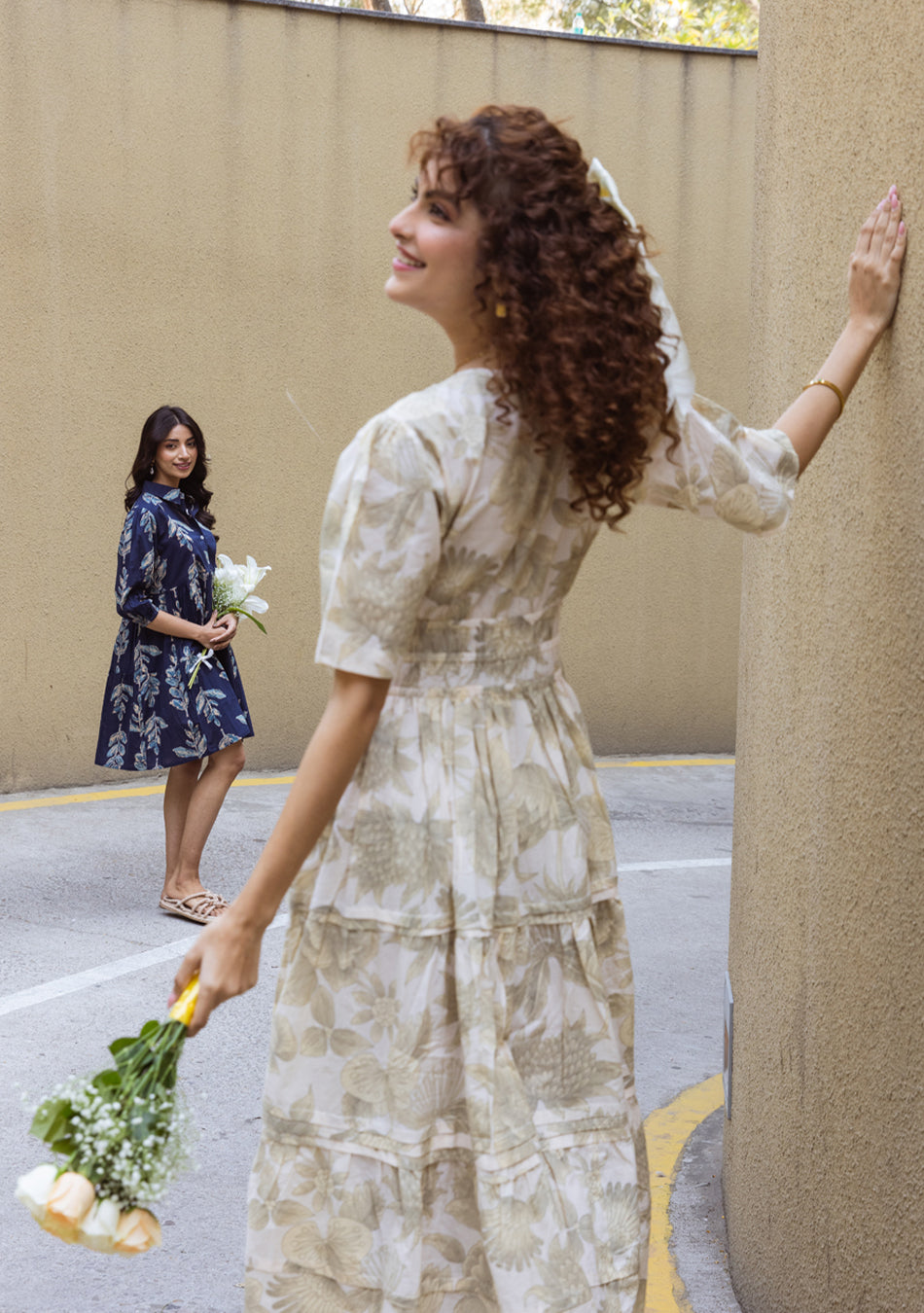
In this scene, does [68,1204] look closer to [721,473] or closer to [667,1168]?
[721,473]

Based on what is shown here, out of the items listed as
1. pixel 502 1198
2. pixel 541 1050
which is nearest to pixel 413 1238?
pixel 502 1198

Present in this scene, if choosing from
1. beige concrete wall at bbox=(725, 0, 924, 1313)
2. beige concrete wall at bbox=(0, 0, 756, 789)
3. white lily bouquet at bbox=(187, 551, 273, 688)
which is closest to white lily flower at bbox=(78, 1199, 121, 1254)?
beige concrete wall at bbox=(725, 0, 924, 1313)

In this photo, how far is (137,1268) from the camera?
10.3 feet

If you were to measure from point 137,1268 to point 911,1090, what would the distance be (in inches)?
72.4

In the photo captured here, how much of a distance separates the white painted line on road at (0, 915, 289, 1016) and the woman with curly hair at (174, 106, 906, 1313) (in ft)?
8.59

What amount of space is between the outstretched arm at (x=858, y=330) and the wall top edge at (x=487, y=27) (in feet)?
20.9

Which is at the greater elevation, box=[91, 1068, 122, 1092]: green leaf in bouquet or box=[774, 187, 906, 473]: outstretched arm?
box=[774, 187, 906, 473]: outstretched arm

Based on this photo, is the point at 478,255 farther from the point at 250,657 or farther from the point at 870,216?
the point at 250,657

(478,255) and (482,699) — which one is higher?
(478,255)

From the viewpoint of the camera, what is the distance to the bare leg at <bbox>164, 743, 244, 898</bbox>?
5621 mm

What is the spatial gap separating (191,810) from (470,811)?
3.93 meters

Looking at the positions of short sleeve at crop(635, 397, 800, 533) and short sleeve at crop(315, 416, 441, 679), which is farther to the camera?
short sleeve at crop(635, 397, 800, 533)

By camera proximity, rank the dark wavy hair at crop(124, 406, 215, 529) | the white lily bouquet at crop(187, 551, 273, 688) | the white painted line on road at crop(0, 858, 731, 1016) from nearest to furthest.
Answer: the white painted line on road at crop(0, 858, 731, 1016), the dark wavy hair at crop(124, 406, 215, 529), the white lily bouquet at crop(187, 551, 273, 688)

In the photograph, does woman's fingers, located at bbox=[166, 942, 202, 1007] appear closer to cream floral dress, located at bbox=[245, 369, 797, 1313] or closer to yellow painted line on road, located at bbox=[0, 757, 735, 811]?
cream floral dress, located at bbox=[245, 369, 797, 1313]
